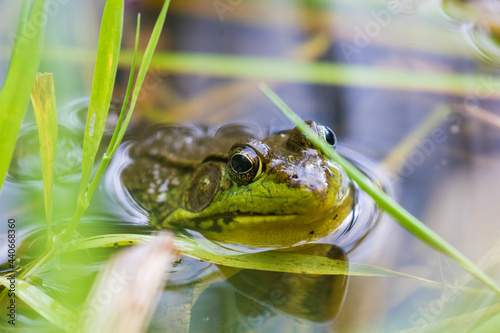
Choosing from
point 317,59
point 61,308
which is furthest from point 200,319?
point 317,59

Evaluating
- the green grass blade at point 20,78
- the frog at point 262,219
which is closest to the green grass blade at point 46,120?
the green grass blade at point 20,78

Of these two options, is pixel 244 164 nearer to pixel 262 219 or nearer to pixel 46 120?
pixel 262 219

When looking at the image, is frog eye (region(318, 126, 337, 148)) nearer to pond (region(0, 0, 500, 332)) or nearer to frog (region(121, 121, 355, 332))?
frog (region(121, 121, 355, 332))

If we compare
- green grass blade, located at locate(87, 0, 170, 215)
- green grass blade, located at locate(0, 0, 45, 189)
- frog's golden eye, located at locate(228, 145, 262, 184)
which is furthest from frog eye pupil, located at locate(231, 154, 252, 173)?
green grass blade, located at locate(0, 0, 45, 189)

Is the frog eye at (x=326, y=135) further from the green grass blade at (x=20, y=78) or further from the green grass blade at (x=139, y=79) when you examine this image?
the green grass blade at (x=20, y=78)

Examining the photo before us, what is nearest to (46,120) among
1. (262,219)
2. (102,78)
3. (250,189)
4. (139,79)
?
(102,78)

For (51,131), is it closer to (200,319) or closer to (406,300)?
(200,319)
